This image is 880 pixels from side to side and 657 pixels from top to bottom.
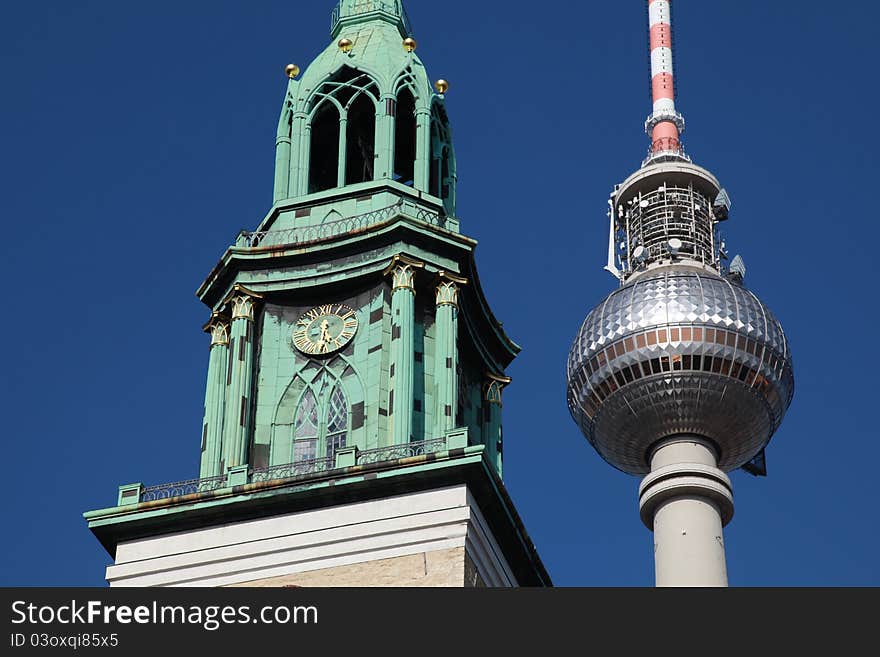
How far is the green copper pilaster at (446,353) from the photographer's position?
2835 inches

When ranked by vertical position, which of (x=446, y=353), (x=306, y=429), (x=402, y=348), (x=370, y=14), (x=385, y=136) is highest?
(x=370, y=14)

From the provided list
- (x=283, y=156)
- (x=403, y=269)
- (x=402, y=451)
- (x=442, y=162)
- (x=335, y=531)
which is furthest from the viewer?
(x=442, y=162)

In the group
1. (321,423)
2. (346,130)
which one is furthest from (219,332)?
(346,130)

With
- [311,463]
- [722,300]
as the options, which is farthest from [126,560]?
[722,300]

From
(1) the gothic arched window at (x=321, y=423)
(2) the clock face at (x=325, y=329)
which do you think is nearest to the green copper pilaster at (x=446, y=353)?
(2) the clock face at (x=325, y=329)

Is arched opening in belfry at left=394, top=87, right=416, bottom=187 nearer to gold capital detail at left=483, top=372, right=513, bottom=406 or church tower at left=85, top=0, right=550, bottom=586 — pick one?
church tower at left=85, top=0, right=550, bottom=586

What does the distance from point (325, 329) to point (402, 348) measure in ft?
12.3

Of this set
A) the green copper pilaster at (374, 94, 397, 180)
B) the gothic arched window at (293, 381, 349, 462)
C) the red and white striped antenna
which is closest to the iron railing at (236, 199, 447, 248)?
the green copper pilaster at (374, 94, 397, 180)

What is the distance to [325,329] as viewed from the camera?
75.4 meters

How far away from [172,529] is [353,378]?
731 centimetres

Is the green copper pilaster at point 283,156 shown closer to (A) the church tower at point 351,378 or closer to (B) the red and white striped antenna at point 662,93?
(A) the church tower at point 351,378

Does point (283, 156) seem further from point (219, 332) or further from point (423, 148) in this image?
point (219, 332)

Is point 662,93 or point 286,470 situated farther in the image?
point 662,93

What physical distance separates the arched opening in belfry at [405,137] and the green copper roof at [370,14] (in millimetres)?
3525
